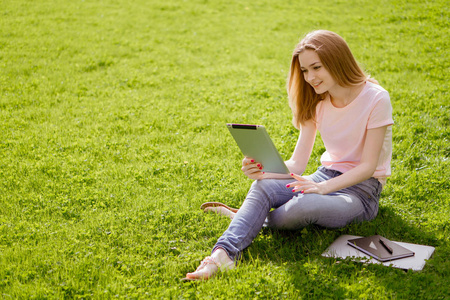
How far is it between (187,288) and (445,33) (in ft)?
29.8

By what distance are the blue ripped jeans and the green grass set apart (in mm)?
163

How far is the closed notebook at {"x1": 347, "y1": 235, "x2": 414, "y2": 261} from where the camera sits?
3.81 metres

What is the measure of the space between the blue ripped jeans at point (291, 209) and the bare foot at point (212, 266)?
0.06 m

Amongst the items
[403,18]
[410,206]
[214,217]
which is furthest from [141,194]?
[403,18]

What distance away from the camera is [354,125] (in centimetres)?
419

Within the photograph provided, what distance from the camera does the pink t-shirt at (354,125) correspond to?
4035mm

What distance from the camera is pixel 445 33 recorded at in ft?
33.4

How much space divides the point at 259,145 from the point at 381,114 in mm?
Answer: 1095

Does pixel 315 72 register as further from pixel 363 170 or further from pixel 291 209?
pixel 291 209


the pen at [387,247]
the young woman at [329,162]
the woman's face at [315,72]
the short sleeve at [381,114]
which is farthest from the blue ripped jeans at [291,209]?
the woman's face at [315,72]

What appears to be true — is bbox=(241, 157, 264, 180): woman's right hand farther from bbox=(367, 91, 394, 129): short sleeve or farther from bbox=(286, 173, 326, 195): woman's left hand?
bbox=(367, 91, 394, 129): short sleeve

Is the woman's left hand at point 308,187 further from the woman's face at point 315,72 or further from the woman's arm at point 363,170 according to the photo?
the woman's face at point 315,72

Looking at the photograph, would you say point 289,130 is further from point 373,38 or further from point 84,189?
point 373,38

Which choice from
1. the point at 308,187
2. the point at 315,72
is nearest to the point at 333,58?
the point at 315,72
